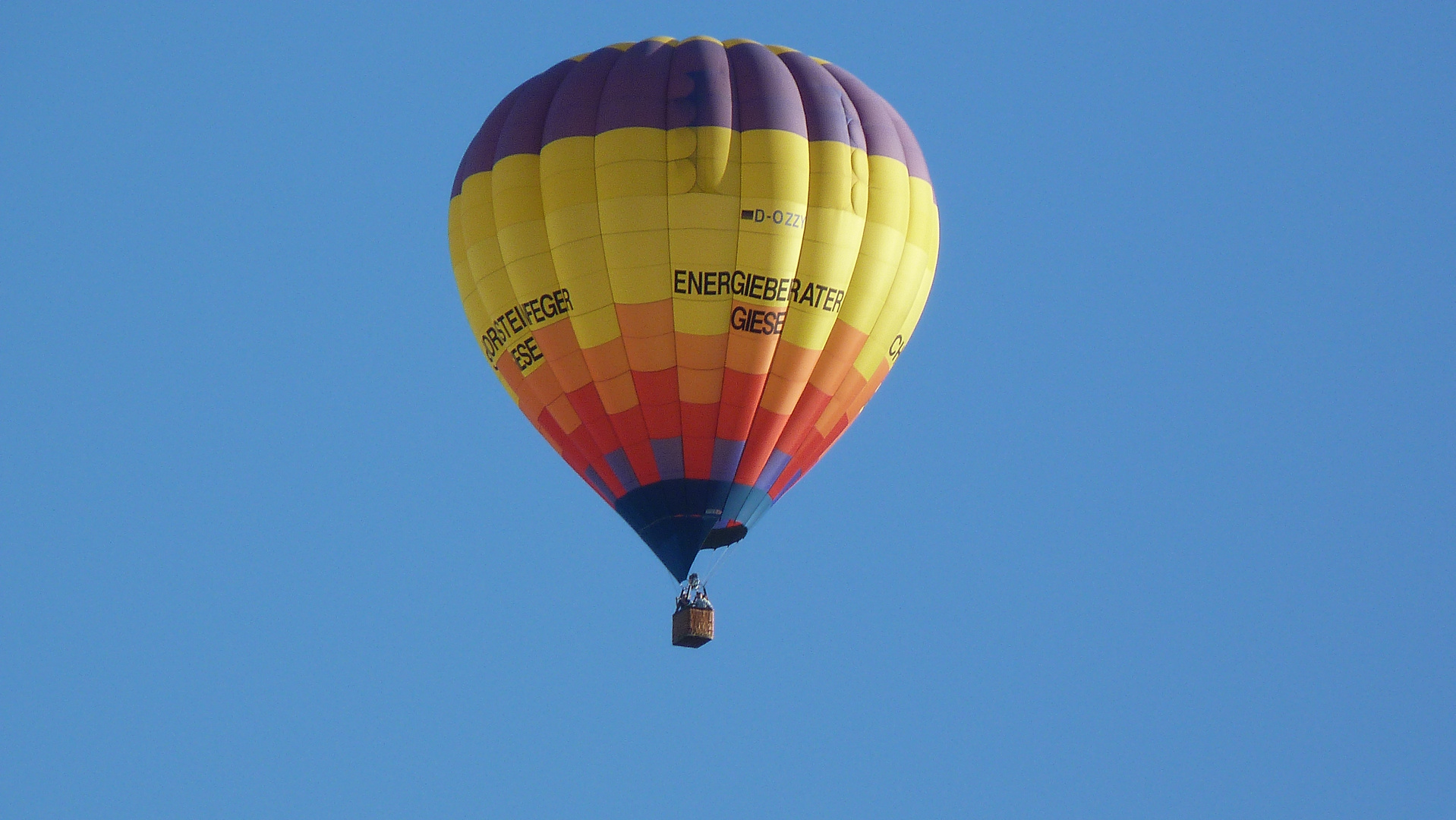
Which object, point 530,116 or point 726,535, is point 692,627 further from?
point 530,116

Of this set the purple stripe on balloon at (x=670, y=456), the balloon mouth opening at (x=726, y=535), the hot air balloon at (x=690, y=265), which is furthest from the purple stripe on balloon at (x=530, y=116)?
the balloon mouth opening at (x=726, y=535)

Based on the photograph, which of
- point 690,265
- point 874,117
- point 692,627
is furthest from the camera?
point 874,117

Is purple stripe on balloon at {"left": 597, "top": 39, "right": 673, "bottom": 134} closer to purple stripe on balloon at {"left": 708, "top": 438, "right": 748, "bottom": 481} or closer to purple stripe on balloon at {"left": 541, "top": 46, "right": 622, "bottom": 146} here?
purple stripe on balloon at {"left": 541, "top": 46, "right": 622, "bottom": 146}

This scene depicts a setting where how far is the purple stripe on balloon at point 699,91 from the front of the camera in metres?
26.4

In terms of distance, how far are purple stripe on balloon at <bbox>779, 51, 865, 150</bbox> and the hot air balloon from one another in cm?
3

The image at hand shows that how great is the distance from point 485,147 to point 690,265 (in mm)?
2714

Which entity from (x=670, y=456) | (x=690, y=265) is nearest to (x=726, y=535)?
(x=670, y=456)

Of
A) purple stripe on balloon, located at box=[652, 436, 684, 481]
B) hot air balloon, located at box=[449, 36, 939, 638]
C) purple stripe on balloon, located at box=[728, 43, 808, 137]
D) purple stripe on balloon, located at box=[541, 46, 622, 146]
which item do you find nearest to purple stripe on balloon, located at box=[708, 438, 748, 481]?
hot air balloon, located at box=[449, 36, 939, 638]

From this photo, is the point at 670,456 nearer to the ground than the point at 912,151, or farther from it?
nearer to the ground

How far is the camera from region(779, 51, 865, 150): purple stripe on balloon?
87.5 feet

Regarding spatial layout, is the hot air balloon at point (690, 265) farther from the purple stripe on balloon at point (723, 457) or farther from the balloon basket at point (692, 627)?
the balloon basket at point (692, 627)

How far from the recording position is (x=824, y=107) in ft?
88.0

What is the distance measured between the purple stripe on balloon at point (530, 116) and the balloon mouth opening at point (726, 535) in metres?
4.14

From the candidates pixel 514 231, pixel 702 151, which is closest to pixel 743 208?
pixel 702 151
